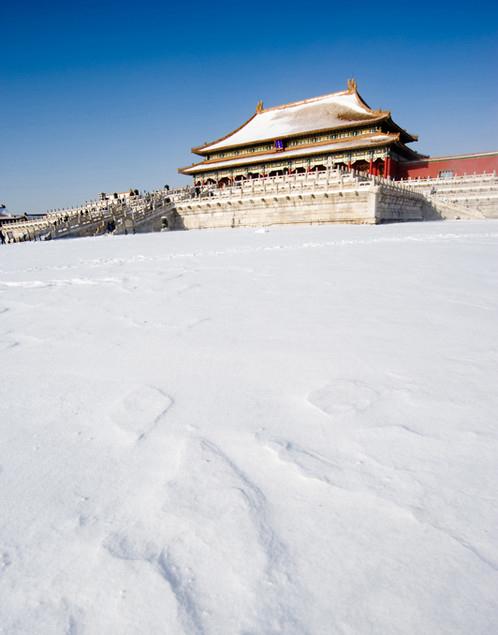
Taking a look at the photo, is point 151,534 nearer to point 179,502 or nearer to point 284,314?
point 179,502

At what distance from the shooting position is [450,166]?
72.5ft

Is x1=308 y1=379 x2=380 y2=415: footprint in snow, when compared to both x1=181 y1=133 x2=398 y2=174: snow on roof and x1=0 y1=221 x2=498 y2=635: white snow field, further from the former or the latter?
x1=181 y1=133 x2=398 y2=174: snow on roof

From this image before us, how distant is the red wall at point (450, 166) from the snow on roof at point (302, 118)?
12.3ft

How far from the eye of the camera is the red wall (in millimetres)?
21188

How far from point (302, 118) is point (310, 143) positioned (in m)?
3.98

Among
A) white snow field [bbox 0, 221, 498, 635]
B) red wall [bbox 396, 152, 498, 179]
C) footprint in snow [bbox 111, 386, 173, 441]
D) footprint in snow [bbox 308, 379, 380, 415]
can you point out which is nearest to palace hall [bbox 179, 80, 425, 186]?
red wall [bbox 396, 152, 498, 179]

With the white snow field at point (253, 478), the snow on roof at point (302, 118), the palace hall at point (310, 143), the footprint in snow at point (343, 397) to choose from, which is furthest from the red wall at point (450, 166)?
the footprint in snow at point (343, 397)

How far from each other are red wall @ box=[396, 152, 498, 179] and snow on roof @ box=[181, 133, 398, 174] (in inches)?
108

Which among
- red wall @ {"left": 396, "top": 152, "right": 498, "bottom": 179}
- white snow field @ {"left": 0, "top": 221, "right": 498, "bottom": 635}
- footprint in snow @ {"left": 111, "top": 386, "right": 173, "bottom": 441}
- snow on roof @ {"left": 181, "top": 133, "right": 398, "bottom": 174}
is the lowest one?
white snow field @ {"left": 0, "top": 221, "right": 498, "bottom": 635}

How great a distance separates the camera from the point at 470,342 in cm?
210

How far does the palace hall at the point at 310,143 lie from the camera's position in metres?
22.3

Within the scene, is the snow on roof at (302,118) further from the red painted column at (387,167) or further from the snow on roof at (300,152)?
the red painted column at (387,167)

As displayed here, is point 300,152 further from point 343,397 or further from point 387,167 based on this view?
point 343,397

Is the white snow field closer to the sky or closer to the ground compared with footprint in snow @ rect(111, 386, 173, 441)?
closer to the ground
